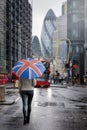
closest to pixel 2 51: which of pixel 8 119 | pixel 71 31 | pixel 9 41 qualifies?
pixel 9 41

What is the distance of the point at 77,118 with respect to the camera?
13617 millimetres

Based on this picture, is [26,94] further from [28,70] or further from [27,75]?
[28,70]

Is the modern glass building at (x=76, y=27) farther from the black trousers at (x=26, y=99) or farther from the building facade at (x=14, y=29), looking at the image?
the black trousers at (x=26, y=99)

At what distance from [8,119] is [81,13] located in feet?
437

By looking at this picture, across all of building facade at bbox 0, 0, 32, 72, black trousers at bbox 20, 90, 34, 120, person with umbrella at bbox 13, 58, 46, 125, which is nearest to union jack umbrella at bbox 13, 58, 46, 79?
person with umbrella at bbox 13, 58, 46, 125

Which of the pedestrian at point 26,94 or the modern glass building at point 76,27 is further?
the modern glass building at point 76,27

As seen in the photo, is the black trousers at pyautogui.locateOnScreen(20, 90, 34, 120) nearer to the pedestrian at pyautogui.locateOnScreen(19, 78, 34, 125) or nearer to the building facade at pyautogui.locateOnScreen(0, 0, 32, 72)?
the pedestrian at pyautogui.locateOnScreen(19, 78, 34, 125)

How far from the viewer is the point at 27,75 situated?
12.0m

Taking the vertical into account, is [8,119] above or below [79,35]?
below

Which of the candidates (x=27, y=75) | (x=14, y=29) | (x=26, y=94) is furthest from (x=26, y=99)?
(x=14, y=29)

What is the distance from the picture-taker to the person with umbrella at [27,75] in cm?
1210

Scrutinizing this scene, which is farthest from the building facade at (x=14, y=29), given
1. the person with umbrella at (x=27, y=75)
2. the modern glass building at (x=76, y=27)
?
the person with umbrella at (x=27, y=75)

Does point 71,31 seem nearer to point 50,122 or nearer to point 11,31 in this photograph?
point 11,31

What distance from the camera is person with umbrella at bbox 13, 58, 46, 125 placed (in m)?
12.1
